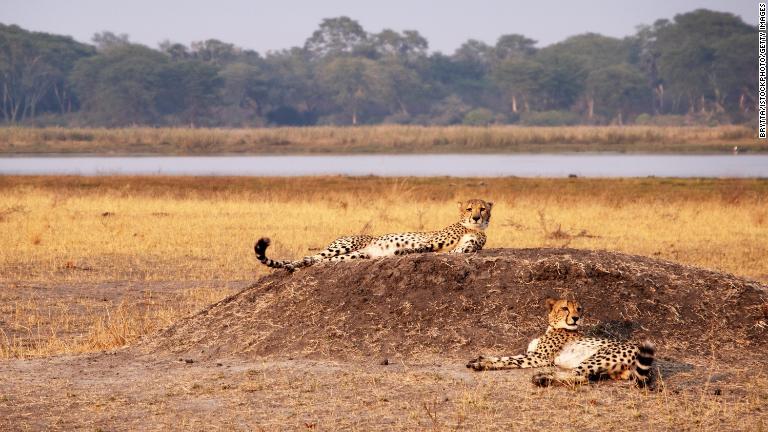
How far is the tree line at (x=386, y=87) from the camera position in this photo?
322 feet

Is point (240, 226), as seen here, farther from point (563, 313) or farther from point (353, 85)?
point (353, 85)

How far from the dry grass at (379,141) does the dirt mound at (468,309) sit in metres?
56.0

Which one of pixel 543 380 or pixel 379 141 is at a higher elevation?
pixel 543 380

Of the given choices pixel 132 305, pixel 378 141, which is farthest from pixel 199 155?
pixel 132 305

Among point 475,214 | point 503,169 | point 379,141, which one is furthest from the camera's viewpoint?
point 379,141

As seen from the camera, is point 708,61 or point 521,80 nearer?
point 708,61

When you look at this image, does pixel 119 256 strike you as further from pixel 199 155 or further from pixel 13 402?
pixel 199 155

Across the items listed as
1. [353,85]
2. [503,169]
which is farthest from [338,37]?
[503,169]

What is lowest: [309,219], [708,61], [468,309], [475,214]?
[309,219]

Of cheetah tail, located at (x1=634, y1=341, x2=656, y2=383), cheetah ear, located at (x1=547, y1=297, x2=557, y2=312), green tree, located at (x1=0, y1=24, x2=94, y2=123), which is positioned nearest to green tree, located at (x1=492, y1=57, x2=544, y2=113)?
green tree, located at (x1=0, y1=24, x2=94, y2=123)

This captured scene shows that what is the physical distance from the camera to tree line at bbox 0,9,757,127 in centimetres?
9819

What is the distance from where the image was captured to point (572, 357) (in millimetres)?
7734

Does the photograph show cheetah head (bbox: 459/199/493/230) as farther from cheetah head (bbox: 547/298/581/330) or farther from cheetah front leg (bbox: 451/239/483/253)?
cheetah head (bbox: 547/298/581/330)

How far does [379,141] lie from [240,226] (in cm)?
5200
